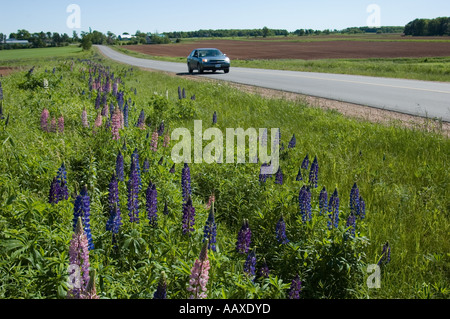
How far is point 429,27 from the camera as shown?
3991 inches

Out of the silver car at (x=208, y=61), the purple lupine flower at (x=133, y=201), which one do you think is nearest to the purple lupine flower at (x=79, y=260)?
the purple lupine flower at (x=133, y=201)

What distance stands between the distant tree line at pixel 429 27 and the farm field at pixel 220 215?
4114 inches

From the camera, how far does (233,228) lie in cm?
459

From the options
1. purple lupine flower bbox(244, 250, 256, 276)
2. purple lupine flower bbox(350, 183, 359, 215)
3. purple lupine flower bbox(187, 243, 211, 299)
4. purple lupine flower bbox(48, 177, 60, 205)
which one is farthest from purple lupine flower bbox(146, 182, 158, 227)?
purple lupine flower bbox(350, 183, 359, 215)

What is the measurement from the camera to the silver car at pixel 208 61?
26.8 meters

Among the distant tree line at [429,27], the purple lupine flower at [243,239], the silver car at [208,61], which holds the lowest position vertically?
the purple lupine flower at [243,239]

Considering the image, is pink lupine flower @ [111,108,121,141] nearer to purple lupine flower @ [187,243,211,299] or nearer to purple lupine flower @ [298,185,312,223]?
purple lupine flower @ [298,185,312,223]

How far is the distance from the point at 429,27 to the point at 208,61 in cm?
9456

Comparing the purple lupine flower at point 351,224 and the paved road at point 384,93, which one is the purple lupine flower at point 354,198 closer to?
the purple lupine flower at point 351,224

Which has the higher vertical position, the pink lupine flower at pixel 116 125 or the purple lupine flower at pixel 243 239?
the pink lupine flower at pixel 116 125

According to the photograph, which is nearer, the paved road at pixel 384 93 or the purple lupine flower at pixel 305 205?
the purple lupine flower at pixel 305 205

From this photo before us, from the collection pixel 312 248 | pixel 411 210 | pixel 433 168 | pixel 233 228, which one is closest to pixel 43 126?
pixel 233 228

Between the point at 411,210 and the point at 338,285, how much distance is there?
205cm
